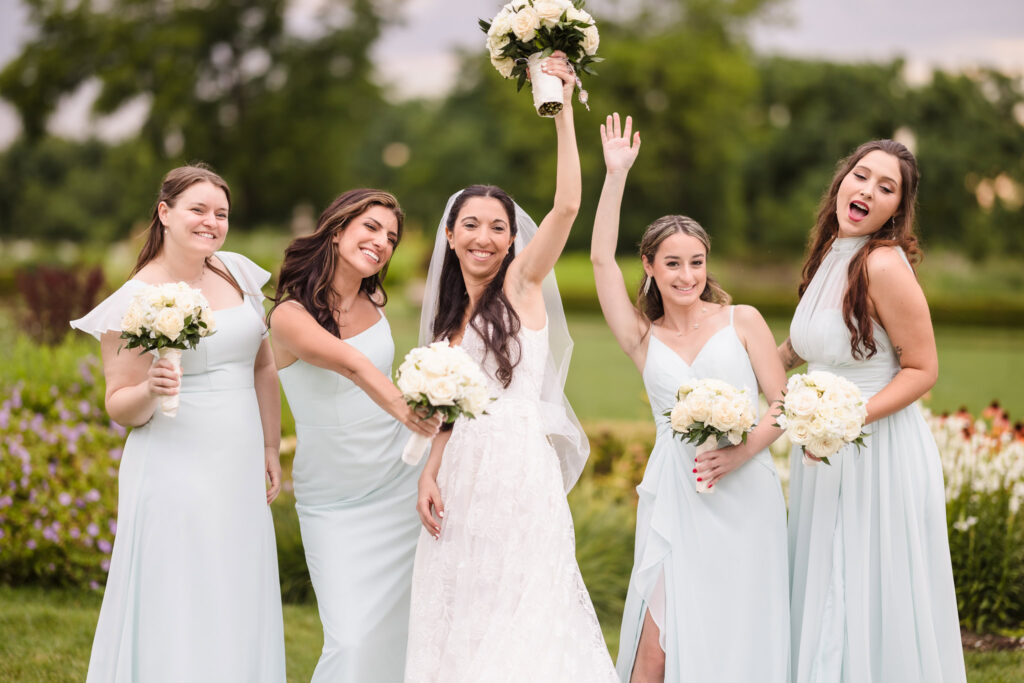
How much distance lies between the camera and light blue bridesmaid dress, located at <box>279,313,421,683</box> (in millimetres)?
4383

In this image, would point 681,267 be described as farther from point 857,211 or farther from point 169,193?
point 169,193

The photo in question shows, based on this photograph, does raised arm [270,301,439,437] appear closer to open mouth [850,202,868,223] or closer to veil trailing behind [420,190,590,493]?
veil trailing behind [420,190,590,493]

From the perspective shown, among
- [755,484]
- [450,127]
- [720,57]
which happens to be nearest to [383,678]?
[755,484]

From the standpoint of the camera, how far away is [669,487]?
4.41 m

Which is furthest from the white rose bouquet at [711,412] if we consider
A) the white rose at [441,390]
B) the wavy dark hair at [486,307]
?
the white rose at [441,390]

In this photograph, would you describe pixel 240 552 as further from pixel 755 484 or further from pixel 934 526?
pixel 934 526

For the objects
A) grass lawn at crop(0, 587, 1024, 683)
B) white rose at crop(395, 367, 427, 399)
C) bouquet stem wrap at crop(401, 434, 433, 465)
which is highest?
white rose at crop(395, 367, 427, 399)

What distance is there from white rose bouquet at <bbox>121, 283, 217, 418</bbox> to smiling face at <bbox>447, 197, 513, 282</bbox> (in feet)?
3.95

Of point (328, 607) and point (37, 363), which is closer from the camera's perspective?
point (328, 607)

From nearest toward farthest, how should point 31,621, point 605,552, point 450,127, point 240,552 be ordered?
point 240,552
point 31,621
point 605,552
point 450,127

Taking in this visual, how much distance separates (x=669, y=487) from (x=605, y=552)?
300cm

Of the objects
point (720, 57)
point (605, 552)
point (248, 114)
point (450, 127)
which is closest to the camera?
point (605, 552)

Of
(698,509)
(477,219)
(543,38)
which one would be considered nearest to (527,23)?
(543,38)

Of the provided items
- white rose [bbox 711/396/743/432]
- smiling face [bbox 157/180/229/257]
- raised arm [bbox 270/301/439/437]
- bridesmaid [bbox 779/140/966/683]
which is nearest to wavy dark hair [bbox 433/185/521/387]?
raised arm [bbox 270/301/439/437]
